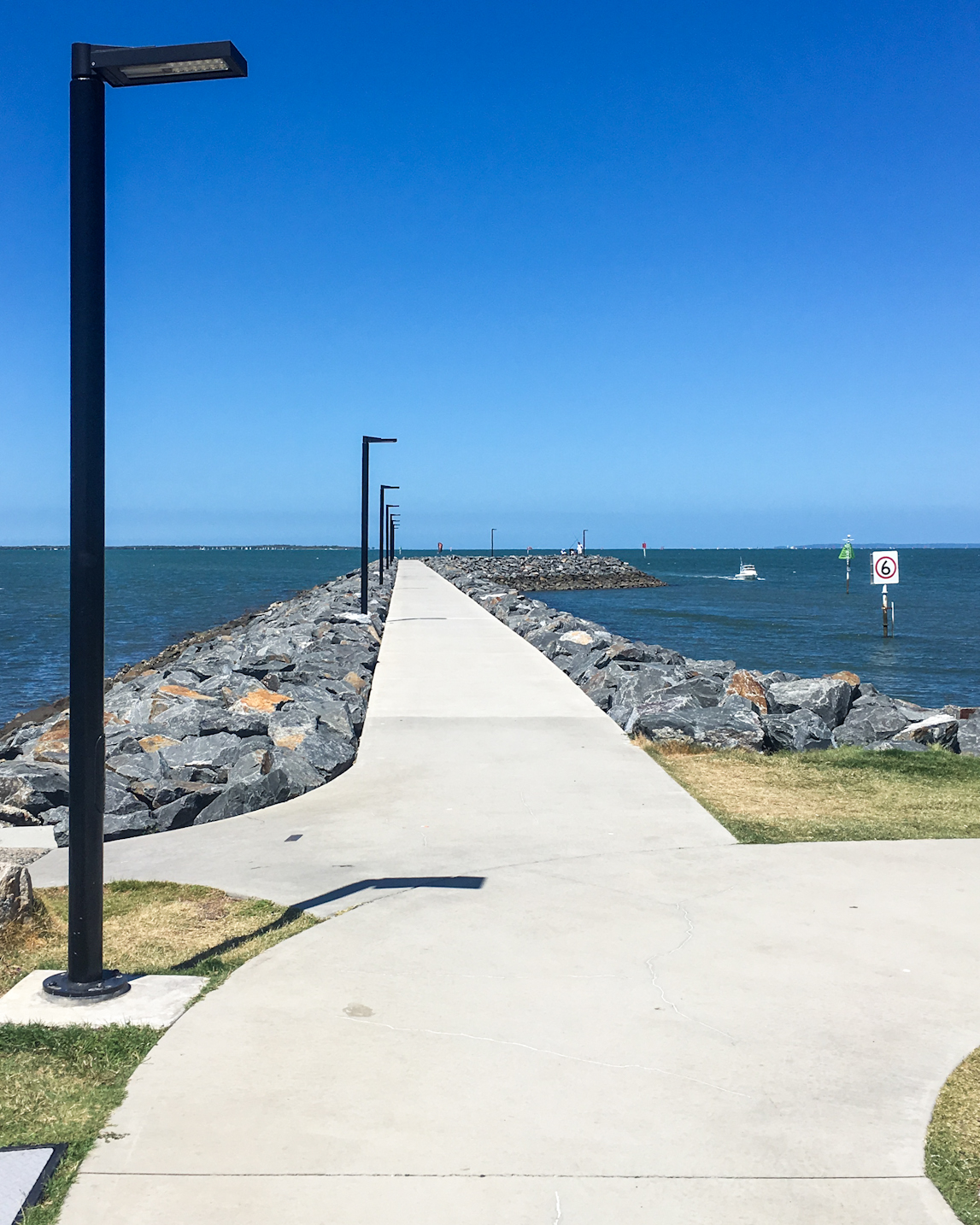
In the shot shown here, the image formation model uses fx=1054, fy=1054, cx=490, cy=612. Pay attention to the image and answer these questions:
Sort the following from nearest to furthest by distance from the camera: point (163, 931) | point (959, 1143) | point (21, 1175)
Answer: point (21, 1175) < point (959, 1143) < point (163, 931)

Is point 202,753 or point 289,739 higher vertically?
point 289,739

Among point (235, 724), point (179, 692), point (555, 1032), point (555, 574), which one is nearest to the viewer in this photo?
point (555, 1032)

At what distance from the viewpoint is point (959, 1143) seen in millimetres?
3012

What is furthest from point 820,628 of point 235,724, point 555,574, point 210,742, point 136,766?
point 555,574

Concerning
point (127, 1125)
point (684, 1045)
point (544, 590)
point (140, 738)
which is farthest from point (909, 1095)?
point (544, 590)

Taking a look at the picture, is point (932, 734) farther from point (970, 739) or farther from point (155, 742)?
point (155, 742)

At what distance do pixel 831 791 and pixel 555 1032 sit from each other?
459 centimetres

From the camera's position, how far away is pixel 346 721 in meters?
9.75

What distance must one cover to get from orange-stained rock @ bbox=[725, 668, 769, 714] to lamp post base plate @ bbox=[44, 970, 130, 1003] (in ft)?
29.2

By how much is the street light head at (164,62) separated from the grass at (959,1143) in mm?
4257

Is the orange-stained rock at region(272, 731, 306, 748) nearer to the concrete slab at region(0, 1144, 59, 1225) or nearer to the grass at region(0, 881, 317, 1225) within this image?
the grass at region(0, 881, 317, 1225)

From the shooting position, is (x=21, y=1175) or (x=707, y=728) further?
(x=707, y=728)

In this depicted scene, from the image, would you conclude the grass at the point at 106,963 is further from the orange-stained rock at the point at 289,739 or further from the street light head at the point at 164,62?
the street light head at the point at 164,62

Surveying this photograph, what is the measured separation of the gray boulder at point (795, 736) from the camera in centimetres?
922
